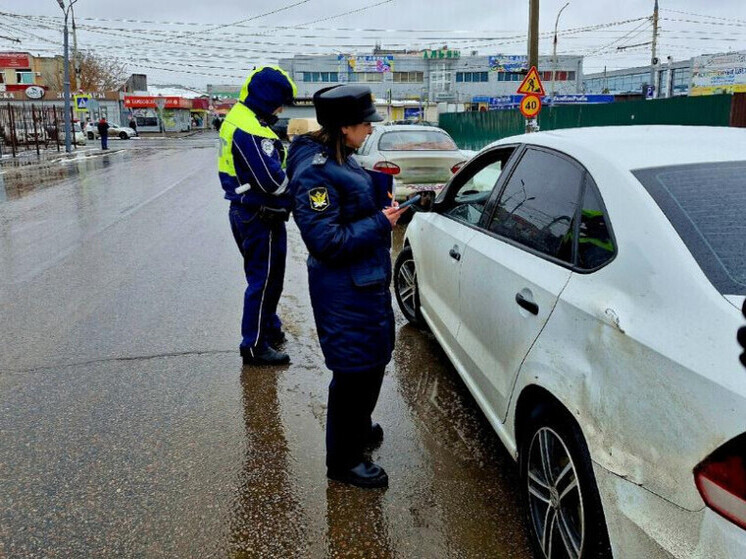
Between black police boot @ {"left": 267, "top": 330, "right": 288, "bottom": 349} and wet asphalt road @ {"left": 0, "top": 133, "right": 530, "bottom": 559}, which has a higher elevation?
black police boot @ {"left": 267, "top": 330, "right": 288, "bottom": 349}

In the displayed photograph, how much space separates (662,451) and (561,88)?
318 feet

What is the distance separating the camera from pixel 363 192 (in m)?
2.77

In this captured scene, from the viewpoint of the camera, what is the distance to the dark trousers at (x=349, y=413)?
9.70 feet

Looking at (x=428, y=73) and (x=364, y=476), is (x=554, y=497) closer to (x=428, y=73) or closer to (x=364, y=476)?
(x=364, y=476)

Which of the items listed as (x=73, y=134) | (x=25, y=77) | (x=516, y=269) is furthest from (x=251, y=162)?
(x=25, y=77)

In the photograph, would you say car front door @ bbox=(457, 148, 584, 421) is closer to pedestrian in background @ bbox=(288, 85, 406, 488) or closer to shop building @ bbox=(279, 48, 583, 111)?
pedestrian in background @ bbox=(288, 85, 406, 488)

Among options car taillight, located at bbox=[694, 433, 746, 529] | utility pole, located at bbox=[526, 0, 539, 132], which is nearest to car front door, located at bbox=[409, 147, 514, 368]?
car taillight, located at bbox=[694, 433, 746, 529]

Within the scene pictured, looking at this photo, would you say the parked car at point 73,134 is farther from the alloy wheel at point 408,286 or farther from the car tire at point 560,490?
the car tire at point 560,490

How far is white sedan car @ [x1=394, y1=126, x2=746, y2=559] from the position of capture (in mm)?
1677

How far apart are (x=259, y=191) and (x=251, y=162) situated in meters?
0.24

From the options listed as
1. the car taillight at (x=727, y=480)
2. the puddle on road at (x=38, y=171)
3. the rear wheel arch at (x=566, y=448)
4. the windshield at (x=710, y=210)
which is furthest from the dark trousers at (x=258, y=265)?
the puddle on road at (x=38, y=171)

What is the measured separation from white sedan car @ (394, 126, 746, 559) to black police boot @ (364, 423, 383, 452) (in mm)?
607

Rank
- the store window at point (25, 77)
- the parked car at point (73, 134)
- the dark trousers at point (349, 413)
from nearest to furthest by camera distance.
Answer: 1. the dark trousers at point (349, 413)
2. the parked car at point (73, 134)
3. the store window at point (25, 77)

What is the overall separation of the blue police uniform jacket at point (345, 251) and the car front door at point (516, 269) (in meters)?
0.50
